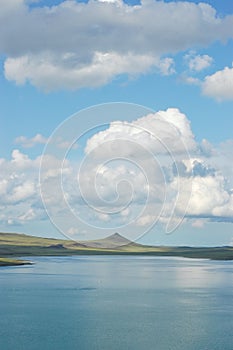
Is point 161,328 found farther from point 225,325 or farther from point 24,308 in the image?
point 24,308

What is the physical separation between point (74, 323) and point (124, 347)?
14.3 m

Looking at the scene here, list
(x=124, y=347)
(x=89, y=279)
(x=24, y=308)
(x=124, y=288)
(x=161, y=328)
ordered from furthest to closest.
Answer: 1. (x=89, y=279)
2. (x=124, y=288)
3. (x=24, y=308)
4. (x=161, y=328)
5. (x=124, y=347)

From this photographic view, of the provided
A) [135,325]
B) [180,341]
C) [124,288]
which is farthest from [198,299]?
[180,341]

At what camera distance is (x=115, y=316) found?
239ft

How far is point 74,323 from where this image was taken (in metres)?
68.2

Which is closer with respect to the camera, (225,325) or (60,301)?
(225,325)

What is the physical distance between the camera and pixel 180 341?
2291 inches

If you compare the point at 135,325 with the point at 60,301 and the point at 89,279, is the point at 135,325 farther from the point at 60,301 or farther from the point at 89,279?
the point at 89,279

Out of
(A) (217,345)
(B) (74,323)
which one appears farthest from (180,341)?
(B) (74,323)

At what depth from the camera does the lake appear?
57875mm

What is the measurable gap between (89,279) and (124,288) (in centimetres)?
2356

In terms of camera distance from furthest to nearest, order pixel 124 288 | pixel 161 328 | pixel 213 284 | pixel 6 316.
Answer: pixel 213 284
pixel 124 288
pixel 6 316
pixel 161 328

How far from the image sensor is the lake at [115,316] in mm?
57875

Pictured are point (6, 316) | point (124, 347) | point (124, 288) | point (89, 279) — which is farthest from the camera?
point (89, 279)
